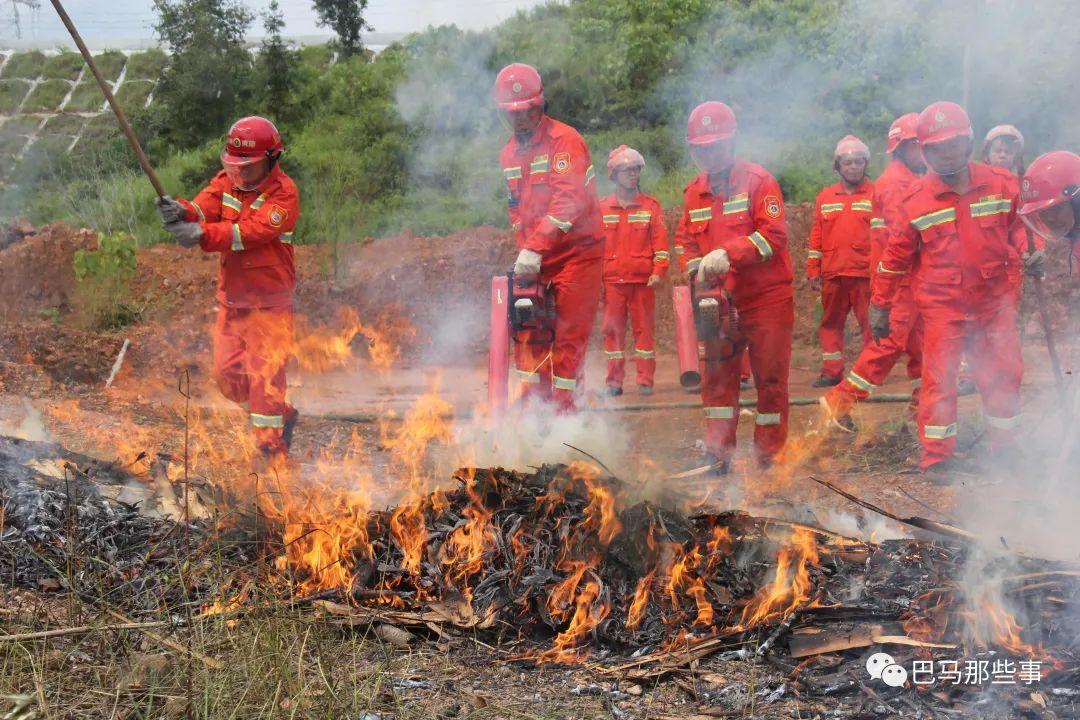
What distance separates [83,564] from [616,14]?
1247 cm

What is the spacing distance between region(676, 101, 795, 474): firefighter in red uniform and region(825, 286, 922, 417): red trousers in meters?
1.20

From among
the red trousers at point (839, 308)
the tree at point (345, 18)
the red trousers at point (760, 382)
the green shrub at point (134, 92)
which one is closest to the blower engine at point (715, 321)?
the red trousers at point (760, 382)

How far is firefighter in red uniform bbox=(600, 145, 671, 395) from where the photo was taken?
9.27 m

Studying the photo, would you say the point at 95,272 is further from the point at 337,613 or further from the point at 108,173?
the point at 337,613

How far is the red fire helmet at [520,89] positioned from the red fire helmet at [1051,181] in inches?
108

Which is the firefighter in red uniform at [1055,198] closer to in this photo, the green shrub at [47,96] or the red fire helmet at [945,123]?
the red fire helmet at [945,123]

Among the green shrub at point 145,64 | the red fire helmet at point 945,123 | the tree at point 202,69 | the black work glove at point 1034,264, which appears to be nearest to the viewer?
the red fire helmet at point 945,123

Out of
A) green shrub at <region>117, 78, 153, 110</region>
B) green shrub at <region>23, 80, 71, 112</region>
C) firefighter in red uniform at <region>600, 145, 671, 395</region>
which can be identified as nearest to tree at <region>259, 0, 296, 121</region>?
green shrub at <region>117, 78, 153, 110</region>

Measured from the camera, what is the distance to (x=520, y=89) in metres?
6.12

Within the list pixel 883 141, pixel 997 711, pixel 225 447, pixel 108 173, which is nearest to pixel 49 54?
pixel 108 173

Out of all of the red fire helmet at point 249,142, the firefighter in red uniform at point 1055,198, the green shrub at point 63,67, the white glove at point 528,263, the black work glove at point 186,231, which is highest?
the green shrub at point 63,67

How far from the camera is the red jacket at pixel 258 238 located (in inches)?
238

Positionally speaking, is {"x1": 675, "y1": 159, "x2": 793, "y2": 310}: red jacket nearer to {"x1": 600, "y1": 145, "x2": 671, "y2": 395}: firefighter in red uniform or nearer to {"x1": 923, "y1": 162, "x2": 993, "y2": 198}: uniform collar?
{"x1": 923, "y1": 162, "x2": 993, "y2": 198}: uniform collar

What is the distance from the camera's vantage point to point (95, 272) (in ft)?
39.2
